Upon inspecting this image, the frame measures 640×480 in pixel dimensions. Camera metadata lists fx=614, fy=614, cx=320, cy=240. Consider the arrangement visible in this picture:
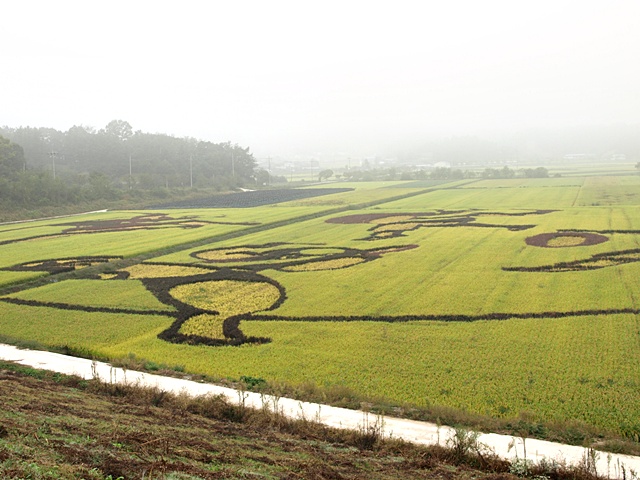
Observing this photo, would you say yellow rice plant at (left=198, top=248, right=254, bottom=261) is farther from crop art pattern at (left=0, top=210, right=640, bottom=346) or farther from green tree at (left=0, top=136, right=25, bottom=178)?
green tree at (left=0, top=136, right=25, bottom=178)

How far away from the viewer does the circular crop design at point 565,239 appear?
39.8 metres

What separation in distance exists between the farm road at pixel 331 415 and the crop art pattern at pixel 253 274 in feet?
12.4

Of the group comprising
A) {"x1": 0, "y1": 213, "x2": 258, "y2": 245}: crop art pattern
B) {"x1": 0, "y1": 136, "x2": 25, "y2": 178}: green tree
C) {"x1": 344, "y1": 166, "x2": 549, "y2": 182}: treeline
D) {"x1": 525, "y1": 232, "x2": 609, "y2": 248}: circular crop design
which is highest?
{"x1": 0, "y1": 136, "x2": 25, "y2": 178}: green tree

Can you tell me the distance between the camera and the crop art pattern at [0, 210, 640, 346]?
2347cm

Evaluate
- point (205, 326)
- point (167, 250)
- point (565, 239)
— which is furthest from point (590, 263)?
point (167, 250)

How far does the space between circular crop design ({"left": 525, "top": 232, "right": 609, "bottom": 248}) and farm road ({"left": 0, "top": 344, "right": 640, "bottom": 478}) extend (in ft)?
92.2

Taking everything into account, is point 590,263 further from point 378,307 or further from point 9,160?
point 9,160

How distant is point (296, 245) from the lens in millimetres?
44188

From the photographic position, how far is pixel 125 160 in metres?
137

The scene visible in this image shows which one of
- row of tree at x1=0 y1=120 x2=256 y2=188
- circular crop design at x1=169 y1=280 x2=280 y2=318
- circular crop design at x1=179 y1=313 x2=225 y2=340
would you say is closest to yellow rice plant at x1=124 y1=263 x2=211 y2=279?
circular crop design at x1=169 y1=280 x2=280 y2=318

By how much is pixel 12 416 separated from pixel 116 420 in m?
2.05

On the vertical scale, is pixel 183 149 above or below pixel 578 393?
above

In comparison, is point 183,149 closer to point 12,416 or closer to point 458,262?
point 458,262

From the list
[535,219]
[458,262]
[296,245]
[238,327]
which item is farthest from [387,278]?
[535,219]
